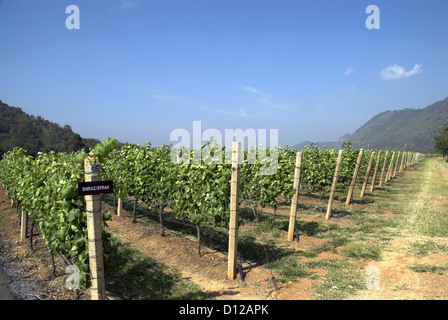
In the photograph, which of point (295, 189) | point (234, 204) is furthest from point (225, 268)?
point (295, 189)

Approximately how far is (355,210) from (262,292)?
27.8ft

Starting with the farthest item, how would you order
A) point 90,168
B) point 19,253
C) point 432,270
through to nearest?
1. point 19,253
2. point 432,270
3. point 90,168

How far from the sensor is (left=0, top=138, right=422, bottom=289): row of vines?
14.1 ft

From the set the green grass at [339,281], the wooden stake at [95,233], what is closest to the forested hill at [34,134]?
the wooden stake at [95,233]

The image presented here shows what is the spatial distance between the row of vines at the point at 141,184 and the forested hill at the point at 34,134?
46.8 metres

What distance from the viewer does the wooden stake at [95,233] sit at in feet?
11.4

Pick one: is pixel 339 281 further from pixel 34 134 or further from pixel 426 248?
pixel 34 134

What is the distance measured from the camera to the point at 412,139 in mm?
175375

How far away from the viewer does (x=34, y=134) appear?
62.4 m

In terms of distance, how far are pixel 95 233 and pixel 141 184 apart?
5.53m

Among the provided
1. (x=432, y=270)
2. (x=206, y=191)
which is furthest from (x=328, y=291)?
(x=206, y=191)

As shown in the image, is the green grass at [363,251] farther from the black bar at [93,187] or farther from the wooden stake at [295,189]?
the black bar at [93,187]

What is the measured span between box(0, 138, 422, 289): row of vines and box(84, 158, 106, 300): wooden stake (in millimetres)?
544
